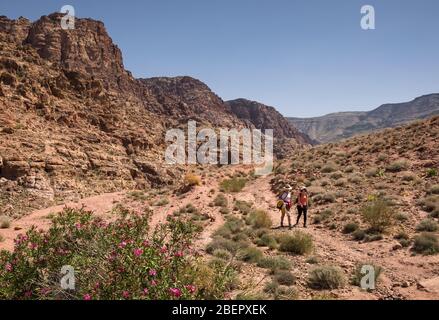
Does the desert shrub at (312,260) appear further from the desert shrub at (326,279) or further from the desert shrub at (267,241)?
the desert shrub at (267,241)

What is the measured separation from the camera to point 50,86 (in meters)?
30.8

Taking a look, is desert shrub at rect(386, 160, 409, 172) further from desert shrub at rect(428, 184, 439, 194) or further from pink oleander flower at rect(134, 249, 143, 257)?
pink oleander flower at rect(134, 249, 143, 257)

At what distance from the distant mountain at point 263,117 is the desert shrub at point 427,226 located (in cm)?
11605

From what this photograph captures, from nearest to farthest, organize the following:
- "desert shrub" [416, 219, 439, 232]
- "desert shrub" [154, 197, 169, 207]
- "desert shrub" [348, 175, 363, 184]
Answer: "desert shrub" [416, 219, 439, 232]
"desert shrub" [348, 175, 363, 184]
"desert shrub" [154, 197, 169, 207]

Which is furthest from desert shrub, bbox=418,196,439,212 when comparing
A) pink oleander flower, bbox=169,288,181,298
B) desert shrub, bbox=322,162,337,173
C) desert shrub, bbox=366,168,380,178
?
pink oleander flower, bbox=169,288,181,298

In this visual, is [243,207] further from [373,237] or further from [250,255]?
[250,255]

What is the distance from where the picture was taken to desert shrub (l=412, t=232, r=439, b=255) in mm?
8546

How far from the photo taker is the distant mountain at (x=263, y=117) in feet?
421

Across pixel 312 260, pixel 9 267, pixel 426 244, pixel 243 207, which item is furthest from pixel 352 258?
pixel 9 267

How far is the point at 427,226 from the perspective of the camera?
1012cm

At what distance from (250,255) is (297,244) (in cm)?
145

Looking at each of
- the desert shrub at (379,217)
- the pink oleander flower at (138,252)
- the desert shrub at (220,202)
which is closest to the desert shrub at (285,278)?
the pink oleander flower at (138,252)

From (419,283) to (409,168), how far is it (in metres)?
12.3

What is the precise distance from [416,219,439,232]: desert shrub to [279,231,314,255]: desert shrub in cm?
355
